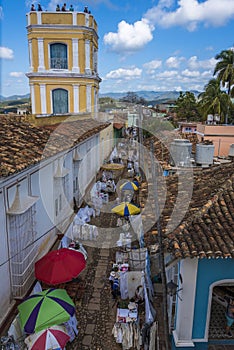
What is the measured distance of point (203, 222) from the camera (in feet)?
19.7

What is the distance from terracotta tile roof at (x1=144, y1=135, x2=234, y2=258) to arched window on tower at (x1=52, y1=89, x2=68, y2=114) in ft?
50.4

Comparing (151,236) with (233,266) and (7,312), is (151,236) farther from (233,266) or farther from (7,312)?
(7,312)

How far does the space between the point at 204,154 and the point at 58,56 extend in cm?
1424

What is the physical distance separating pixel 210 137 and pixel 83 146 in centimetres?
742

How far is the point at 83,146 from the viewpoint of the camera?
16.9m

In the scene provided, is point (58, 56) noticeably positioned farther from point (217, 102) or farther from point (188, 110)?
point (188, 110)

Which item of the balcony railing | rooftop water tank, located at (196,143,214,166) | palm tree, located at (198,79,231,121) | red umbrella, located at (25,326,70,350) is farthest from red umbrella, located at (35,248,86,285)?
palm tree, located at (198,79,231,121)

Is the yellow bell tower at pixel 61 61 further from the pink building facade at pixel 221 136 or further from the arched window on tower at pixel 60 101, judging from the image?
the pink building facade at pixel 221 136

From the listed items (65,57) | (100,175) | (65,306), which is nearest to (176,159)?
(65,306)

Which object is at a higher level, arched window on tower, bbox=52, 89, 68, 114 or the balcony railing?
the balcony railing

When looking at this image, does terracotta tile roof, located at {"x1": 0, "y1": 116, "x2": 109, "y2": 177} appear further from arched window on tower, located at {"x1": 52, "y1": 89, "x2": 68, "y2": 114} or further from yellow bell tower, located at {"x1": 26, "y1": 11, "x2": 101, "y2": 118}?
arched window on tower, located at {"x1": 52, "y1": 89, "x2": 68, "y2": 114}

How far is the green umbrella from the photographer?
635 cm

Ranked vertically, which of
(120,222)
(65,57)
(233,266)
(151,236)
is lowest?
(120,222)

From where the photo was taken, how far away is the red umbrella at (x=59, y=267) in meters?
8.12
